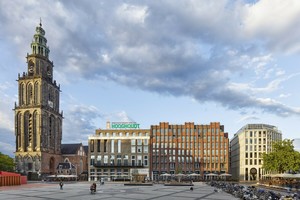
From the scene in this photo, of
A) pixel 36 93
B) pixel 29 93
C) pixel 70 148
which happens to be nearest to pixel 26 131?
pixel 29 93

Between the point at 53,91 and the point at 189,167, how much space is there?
64228 millimetres

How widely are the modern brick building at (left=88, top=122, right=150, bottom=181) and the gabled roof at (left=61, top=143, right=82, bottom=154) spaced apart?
30.1 meters

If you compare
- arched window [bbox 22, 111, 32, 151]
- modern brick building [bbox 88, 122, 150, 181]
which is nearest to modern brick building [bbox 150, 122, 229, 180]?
modern brick building [bbox 88, 122, 150, 181]

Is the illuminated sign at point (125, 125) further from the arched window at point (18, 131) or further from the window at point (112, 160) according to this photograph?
the arched window at point (18, 131)

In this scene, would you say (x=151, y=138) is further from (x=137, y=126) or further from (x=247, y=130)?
(x=247, y=130)

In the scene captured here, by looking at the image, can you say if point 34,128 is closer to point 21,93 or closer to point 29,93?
point 29,93

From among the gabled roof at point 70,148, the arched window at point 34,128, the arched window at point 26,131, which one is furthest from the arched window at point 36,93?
the gabled roof at point 70,148

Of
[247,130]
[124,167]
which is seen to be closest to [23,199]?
[124,167]

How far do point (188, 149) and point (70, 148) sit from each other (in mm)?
58186

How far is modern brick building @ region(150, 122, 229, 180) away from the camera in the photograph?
113625mm

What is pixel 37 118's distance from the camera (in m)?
121

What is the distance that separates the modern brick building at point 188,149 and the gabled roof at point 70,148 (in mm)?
44175

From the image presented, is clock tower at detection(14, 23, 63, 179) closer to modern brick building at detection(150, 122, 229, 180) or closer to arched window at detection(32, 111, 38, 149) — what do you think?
arched window at detection(32, 111, 38, 149)

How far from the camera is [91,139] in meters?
115
